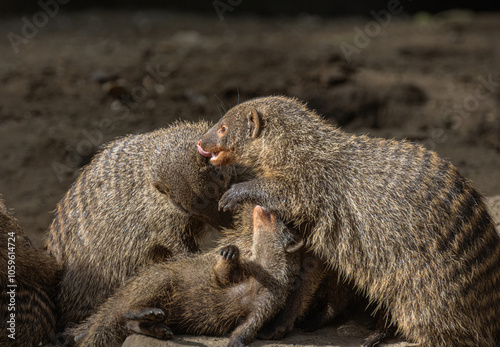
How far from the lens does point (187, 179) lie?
388cm

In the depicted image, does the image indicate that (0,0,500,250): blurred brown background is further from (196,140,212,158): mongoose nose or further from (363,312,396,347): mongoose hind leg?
(363,312,396,347): mongoose hind leg

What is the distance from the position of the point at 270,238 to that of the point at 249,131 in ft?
2.34

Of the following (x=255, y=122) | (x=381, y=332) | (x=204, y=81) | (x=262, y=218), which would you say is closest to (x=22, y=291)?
(x=262, y=218)

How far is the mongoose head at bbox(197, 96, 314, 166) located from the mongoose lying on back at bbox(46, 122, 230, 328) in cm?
13

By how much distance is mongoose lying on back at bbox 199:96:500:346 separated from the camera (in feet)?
11.1

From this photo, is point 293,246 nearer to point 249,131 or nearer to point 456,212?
point 249,131

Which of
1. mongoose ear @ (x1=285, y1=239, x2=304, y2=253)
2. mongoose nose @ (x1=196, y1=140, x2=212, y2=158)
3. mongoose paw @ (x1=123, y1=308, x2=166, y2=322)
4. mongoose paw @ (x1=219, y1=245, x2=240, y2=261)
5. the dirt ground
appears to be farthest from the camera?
the dirt ground

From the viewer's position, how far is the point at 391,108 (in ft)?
24.6

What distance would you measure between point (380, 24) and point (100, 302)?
8740 millimetres

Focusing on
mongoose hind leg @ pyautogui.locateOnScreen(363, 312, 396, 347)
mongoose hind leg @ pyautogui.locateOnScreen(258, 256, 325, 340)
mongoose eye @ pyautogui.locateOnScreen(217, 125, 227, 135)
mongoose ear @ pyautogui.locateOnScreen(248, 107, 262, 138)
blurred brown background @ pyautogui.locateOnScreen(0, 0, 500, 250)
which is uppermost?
mongoose ear @ pyautogui.locateOnScreen(248, 107, 262, 138)

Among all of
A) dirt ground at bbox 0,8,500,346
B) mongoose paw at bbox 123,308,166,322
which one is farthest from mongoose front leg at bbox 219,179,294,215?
dirt ground at bbox 0,8,500,346

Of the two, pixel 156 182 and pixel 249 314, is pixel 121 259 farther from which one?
pixel 249 314

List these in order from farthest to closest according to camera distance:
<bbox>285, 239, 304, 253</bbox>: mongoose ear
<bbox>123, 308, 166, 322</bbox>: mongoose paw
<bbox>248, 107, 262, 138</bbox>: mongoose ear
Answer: <bbox>248, 107, 262, 138</bbox>: mongoose ear, <bbox>285, 239, 304, 253</bbox>: mongoose ear, <bbox>123, 308, 166, 322</bbox>: mongoose paw

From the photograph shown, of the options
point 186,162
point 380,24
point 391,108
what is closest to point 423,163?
point 186,162
